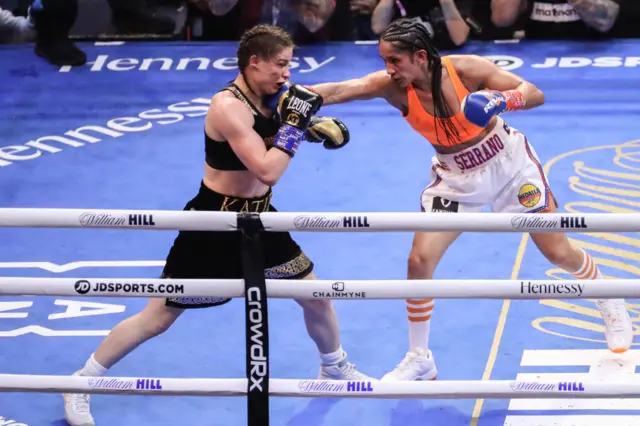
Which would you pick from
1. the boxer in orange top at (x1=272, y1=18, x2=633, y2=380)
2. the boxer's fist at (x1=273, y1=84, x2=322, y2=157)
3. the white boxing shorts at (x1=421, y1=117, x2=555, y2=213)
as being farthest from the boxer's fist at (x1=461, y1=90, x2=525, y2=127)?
the boxer's fist at (x1=273, y1=84, x2=322, y2=157)

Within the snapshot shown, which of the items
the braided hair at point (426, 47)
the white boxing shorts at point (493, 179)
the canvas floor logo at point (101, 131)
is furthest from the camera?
the canvas floor logo at point (101, 131)

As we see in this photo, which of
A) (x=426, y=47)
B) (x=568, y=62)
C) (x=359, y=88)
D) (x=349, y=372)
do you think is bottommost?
(x=349, y=372)

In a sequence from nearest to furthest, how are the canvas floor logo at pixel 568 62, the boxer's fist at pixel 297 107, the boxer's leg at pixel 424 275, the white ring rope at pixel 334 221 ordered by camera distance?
the white ring rope at pixel 334 221
the boxer's fist at pixel 297 107
the boxer's leg at pixel 424 275
the canvas floor logo at pixel 568 62

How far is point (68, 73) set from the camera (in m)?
9.01

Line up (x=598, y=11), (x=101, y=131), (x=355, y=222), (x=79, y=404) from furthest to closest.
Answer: (x=598, y=11) < (x=101, y=131) < (x=79, y=404) < (x=355, y=222)

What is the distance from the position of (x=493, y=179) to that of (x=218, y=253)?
4.26 ft

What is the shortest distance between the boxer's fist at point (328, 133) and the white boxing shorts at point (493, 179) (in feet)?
2.10

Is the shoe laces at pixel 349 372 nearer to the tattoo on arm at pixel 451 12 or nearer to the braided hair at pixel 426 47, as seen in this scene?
the braided hair at pixel 426 47

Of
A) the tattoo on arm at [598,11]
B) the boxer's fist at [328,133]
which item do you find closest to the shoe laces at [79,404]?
the boxer's fist at [328,133]

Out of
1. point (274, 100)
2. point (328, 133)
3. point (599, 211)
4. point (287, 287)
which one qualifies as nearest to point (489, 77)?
point (328, 133)

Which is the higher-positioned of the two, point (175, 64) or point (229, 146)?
point (229, 146)

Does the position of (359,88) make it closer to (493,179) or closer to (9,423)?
(493,179)

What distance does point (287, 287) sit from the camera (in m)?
3.58

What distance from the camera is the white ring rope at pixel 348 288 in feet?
11.6
